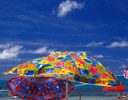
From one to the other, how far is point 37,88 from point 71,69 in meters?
3.79

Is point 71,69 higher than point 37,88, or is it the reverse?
point 71,69

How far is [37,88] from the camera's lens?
939cm

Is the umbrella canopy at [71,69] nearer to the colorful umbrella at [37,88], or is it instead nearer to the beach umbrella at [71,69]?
the beach umbrella at [71,69]

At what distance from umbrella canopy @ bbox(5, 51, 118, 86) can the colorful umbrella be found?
2.76 metres

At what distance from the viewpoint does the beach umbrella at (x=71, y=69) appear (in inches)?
236

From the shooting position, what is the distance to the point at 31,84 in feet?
30.7

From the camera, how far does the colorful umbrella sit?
9.20 meters

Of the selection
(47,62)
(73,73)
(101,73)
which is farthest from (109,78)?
(47,62)

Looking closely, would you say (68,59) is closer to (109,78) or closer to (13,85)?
(109,78)

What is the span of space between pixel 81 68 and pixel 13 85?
3924mm

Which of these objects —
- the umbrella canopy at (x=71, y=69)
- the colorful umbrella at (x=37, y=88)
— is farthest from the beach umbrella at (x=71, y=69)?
the colorful umbrella at (x=37, y=88)

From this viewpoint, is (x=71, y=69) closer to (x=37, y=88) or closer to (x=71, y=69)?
(x=71, y=69)

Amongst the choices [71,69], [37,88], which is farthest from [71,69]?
[37,88]

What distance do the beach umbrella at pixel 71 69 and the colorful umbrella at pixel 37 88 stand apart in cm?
276
